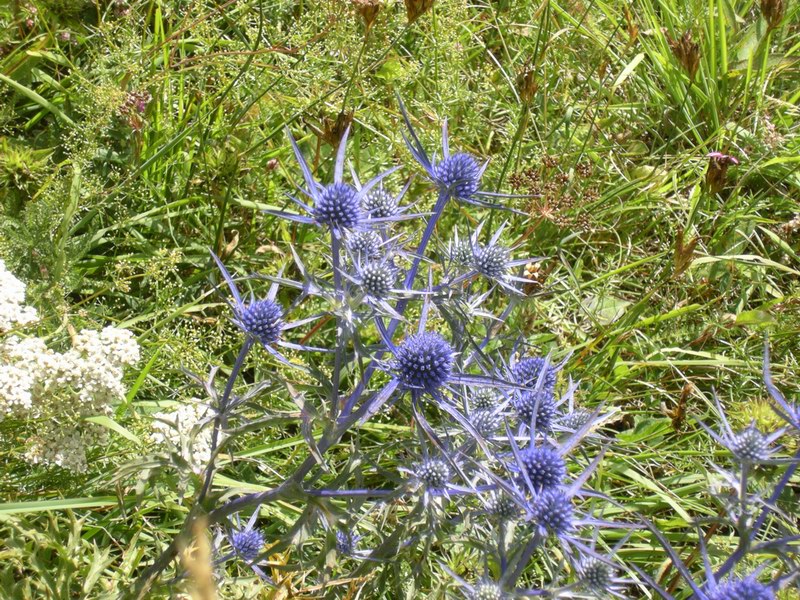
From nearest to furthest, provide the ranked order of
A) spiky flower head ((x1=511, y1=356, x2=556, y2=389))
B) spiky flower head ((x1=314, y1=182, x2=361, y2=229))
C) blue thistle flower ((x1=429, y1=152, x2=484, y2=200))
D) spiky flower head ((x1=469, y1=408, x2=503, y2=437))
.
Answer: spiky flower head ((x1=314, y1=182, x2=361, y2=229)) < blue thistle flower ((x1=429, y1=152, x2=484, y2=200)) < spiky flower head ((x1=469, y1=408, x2=503, y2=437)) < spiky flower head ((x1=511, y1=356, x2=556, y2=389))

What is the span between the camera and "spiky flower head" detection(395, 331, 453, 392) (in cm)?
146

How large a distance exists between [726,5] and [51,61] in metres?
2.94

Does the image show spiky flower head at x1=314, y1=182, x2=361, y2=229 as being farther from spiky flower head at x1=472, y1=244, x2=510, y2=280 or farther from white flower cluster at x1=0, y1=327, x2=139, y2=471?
white flower cluster at x1=0, y1=327, x2=139, y2=471

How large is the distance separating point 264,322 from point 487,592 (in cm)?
71

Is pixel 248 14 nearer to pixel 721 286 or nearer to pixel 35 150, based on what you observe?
pixel 35 150

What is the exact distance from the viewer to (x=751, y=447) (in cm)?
159

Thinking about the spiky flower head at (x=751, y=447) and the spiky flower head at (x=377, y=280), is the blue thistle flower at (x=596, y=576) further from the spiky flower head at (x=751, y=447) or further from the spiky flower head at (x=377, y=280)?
the spiky flower head at (x=377, y=280)

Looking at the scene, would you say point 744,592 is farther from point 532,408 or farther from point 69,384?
point 69,384

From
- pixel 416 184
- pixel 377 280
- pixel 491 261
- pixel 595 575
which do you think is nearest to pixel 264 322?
pixel 377 280

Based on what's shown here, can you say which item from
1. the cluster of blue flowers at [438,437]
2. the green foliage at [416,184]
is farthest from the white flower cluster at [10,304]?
the cluster of blue flowers at [438,437]

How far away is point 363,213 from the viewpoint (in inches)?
60.4

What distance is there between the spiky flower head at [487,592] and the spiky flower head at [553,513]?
0.18 meters

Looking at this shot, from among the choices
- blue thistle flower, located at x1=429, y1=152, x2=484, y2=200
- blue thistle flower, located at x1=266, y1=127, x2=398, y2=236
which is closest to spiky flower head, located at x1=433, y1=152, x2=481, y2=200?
blue thistle flower, located at x1=429, y1=152, x2=484, y2=200

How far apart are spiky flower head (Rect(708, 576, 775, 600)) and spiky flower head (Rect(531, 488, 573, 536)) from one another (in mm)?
310
